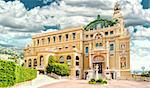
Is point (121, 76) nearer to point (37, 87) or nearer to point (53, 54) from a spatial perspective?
point (53, 54)

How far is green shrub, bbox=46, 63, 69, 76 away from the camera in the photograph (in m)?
45.5

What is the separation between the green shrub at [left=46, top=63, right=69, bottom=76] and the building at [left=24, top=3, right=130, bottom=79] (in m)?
2.38

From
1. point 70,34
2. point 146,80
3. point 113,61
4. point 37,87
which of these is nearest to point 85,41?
point 70,34

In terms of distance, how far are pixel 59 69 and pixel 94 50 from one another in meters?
7.48

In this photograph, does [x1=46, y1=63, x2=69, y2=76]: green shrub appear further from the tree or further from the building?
the building

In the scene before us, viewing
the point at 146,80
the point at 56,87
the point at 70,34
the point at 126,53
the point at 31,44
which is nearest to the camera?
the point at 56,87

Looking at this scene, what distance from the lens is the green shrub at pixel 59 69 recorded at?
45.5 meters

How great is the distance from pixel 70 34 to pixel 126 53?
1283 centimetres

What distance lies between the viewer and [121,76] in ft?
150

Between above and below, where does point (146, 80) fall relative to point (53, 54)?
below

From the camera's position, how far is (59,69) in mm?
45594

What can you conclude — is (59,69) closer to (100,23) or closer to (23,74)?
(100,23)

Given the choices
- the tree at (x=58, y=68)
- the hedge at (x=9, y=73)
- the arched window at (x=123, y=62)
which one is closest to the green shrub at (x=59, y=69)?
the tree at (x=58, y=68)

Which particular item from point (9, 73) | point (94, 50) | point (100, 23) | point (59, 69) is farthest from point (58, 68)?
point (9, 73)
